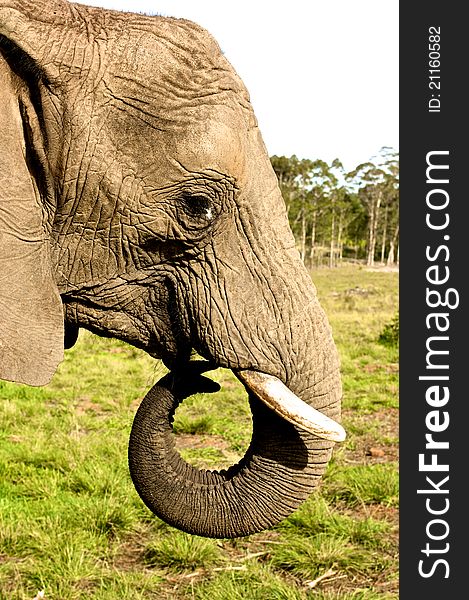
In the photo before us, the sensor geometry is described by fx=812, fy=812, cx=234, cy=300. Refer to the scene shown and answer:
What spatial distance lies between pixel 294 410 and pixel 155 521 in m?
2.80

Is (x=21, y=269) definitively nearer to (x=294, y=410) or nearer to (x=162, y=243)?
(x=162, y=243)

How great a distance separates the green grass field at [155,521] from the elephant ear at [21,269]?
612 mm

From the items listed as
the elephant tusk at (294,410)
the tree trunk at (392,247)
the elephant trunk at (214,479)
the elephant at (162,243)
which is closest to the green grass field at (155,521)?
the elephant trunk at (214,479)

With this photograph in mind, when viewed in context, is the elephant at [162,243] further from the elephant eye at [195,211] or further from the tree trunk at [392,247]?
the tree trunk at [392,247]

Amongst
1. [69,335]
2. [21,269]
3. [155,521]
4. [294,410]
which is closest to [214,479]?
[294,410]

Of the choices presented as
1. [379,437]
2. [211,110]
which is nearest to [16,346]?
[211,110]

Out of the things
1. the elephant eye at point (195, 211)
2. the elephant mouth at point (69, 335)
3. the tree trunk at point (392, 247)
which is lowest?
the elephant mouth at point (69, 335)

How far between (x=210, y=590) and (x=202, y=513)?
6.00 ft

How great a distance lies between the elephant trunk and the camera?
238cm

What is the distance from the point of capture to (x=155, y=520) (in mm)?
4758

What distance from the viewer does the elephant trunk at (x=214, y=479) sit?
2383 mm

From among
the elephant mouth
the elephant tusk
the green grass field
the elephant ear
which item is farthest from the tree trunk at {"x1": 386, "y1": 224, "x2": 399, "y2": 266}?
the elephant ear

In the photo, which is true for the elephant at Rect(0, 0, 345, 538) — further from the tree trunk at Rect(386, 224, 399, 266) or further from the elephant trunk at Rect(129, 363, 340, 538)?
the tree trunk at Rect(386, 224, 399, 266)

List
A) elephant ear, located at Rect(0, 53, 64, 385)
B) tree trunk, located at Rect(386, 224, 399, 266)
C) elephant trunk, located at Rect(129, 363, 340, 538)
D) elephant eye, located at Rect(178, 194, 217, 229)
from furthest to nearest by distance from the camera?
tree trunk, located at Rect(386, 224, 399, 266) → elephant trunk, located at Rect(129, 363, 340, 538) → elephant eye, located at Rect(178, 194, 217, 229) → elephant ear, located at Rect(0, 53, 64, 385)
